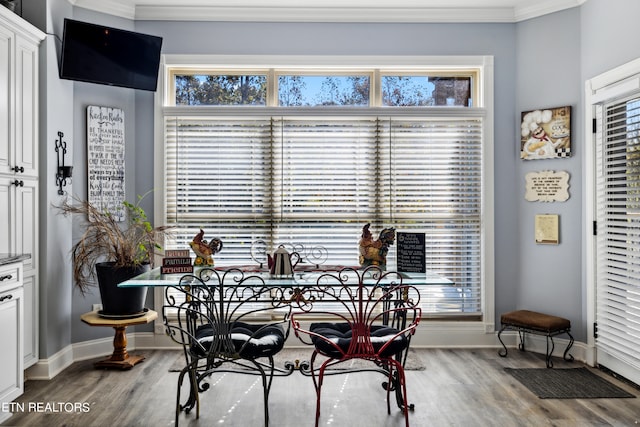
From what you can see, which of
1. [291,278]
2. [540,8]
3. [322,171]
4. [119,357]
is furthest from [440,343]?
[540,8]

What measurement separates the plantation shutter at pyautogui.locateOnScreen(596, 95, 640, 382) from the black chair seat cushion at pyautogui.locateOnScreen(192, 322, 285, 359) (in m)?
2.40

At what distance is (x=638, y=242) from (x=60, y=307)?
411cm

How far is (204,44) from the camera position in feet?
14.2

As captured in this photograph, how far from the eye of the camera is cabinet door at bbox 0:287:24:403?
2.73 metres

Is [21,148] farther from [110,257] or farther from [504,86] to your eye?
[504,86]

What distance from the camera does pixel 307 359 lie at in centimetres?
402

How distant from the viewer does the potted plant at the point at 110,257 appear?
3668mm

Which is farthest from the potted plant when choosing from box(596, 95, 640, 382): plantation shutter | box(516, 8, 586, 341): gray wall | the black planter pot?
box(596, 95, 640, 382): plantation shutter

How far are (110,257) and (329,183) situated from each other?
6.16 feet

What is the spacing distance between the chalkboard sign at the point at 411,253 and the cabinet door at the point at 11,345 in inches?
90.5

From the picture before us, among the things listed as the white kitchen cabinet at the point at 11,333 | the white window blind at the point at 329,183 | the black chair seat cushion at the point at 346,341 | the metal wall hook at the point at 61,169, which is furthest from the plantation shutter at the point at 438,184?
the white kitchen cabinet at the point at 11,333

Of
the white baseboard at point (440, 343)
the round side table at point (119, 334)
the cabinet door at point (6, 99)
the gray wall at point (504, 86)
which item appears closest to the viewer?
the cabinet door at point (6, 99)

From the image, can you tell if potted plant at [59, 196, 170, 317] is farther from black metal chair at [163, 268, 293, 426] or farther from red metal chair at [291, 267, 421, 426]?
red metal chair at [291, 267, 421, 426]

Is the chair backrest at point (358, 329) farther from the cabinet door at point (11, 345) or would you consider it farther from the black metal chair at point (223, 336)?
the cabinet door at point (11, 345)
